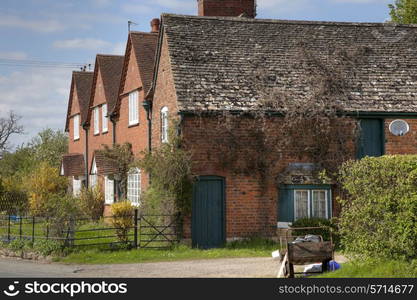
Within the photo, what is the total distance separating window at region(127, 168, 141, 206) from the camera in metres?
27.8

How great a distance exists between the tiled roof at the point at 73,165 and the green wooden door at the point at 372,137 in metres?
19.2

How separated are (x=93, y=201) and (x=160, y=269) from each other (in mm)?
15481

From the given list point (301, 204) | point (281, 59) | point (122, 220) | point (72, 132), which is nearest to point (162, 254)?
point (122, 220)

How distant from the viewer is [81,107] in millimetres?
39500

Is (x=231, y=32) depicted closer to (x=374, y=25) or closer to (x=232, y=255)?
(x=374, y=25)

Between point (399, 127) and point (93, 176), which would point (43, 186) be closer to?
point (93, 176)

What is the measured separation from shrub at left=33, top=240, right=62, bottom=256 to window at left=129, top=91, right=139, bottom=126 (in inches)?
357

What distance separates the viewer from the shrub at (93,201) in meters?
31.8

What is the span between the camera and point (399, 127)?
2356 centimetres

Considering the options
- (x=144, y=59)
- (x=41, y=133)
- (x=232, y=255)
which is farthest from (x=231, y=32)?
(x=41, y=133)

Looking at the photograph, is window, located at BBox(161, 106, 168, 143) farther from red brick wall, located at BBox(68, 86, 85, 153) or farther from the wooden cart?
red brick wall, located at BBox(68, 86, 85, 153)

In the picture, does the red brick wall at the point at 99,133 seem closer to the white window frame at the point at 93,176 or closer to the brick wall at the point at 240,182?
A: the white window frame at the point at 93,176

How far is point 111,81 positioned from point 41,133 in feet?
95.3

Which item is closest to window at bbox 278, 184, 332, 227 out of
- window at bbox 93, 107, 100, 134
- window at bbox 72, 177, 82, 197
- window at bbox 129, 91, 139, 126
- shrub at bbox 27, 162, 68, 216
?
window at bbox 129, 91, 139, 126
